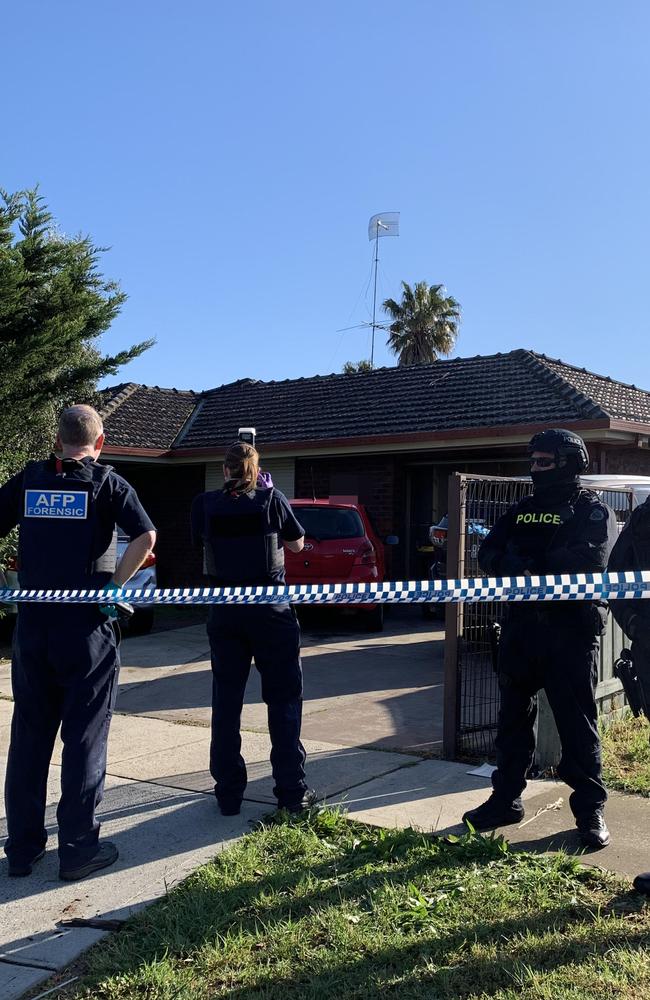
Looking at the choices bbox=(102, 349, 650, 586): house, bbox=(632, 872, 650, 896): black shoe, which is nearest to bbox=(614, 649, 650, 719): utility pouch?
bbox=(632, 872, 650, 896): black shoe

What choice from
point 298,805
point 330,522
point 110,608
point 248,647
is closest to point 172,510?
point 330,522

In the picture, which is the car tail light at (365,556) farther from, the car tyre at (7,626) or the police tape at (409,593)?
the police tape at (409,593)

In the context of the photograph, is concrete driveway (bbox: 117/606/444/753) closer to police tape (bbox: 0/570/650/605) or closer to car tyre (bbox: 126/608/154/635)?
car tyre (bbox: 126/608/154/635)

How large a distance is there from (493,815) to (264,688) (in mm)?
1261

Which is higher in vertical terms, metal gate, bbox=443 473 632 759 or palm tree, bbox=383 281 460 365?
palm tree, bbox=383 281 460 365

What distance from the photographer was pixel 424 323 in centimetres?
3828

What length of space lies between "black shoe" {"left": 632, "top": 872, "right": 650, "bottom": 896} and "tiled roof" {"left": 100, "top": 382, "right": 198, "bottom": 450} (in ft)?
44.7

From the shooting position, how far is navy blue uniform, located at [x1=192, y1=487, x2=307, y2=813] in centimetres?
460

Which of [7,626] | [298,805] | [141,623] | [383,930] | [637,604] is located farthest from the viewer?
[141,623]

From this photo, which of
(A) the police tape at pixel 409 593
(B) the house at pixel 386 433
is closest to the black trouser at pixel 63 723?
(A) the police tape at pixel 409 593

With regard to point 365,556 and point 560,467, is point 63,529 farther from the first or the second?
point 365,556

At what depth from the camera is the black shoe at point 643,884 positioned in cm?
360

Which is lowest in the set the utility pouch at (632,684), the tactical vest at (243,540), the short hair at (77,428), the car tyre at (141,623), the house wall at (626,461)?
the car tyre at (141,623)

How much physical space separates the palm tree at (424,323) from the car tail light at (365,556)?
90.7 feet
